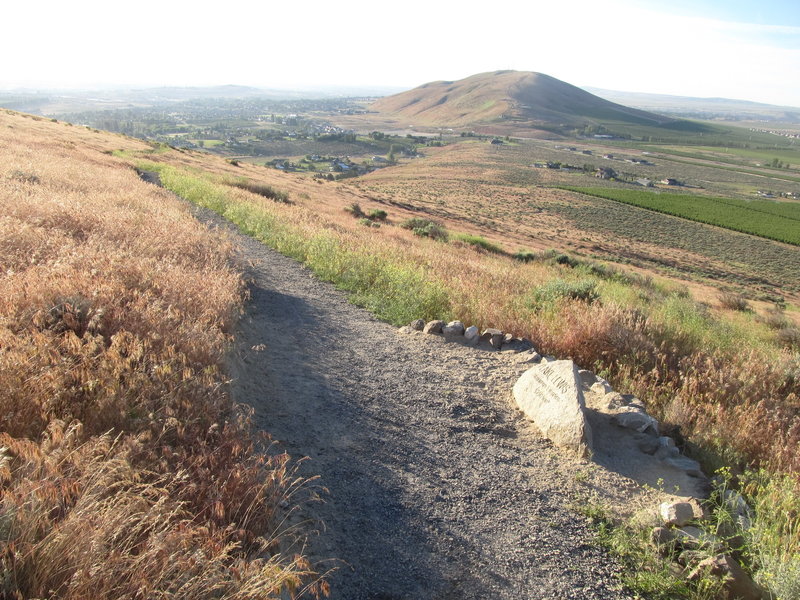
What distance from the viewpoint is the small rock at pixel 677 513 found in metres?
3.63

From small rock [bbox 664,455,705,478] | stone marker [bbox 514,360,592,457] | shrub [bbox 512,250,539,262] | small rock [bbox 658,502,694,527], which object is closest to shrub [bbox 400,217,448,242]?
shrub [bbox 512,250,539,262]

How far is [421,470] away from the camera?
4156mm

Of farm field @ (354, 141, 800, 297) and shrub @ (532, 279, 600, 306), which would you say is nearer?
shrub @ (532, 279, 600, 306)

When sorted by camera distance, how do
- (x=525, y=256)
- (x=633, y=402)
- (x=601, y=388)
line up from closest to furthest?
1. (x=633, y=402)
2. (x=601, y=388)
3. (x=525, y=256)

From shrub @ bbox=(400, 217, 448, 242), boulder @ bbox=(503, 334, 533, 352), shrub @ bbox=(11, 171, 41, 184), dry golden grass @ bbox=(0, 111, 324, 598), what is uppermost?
shrub @ bbox=(11, 171, 41, 184)

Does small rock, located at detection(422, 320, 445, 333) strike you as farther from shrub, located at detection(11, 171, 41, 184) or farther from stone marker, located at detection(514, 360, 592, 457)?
shrub, located at detection(11, 171, 41, 184)

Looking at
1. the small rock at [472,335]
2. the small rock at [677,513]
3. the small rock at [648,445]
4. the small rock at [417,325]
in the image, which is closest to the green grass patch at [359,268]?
the small rock at [417,325]

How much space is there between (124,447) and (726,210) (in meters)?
89.4

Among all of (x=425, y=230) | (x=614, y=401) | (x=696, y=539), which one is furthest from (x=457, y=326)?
(x=425, y=230)

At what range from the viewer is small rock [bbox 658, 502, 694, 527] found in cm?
363

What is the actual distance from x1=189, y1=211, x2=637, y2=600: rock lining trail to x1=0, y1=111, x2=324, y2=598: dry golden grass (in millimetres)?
456

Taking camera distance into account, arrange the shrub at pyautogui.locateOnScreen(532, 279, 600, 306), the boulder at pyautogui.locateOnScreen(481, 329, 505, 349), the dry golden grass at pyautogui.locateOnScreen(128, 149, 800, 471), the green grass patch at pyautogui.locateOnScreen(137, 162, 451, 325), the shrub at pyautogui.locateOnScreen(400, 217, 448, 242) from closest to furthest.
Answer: the dry golden grass at pyautogui.locateOnScreen(128, 149, 800, 471) < the boulder at pyautogui.locateOnScreen(481, 329, 505, 349) < the green grass patch at pyautogui.locateOnScreen(137, 162, 451, 325) < the shrub at pyautogui.locateOnScreen(532, 279, 600, 306) < the shrub at pyautogui.locateOnScreen(400, 217, 448, 242)

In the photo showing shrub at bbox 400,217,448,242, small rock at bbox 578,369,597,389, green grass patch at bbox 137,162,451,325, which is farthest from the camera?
shrub at bbox 400,217,448,242

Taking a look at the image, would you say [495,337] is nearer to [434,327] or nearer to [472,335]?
[472,335]
